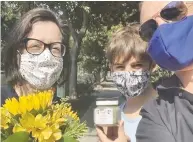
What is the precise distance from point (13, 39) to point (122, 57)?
2.52 feet

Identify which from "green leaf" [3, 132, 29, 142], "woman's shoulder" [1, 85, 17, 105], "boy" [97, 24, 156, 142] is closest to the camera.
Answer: "green leaf" [3, 132, 29, 142]

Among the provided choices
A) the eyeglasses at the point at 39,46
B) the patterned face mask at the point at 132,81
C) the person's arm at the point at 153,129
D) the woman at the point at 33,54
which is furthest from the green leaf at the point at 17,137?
the patterned face mask at the point at 132,81

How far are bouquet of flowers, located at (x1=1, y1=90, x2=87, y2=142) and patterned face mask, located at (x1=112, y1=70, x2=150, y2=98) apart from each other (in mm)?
1255

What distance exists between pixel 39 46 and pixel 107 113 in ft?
3.53

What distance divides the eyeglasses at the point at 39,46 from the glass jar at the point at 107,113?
98 cm

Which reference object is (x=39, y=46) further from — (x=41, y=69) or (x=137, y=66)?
(x=137, y=66)

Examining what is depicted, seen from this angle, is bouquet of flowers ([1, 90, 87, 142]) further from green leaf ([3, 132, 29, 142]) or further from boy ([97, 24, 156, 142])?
boy ([97, 24, 156, 142])

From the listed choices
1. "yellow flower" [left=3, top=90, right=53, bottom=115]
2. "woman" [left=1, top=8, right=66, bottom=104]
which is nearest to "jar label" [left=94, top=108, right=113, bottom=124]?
"yellow flower" [left=3, top=90, right=53, bottom=115]

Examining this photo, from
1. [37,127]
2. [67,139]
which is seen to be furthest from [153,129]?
[37,127]

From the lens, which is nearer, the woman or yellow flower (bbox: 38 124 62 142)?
yellow flower (bbox: 38 124 62 142)

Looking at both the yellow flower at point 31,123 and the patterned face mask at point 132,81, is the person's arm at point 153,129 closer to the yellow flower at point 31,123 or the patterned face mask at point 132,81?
the yellow flower at point 31,123

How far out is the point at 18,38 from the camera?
2723 mm

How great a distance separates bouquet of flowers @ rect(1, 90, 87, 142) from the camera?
5.84 feet

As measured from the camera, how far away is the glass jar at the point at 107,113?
1789mm
